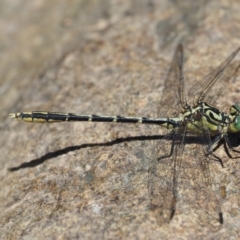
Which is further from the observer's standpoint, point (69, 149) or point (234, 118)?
point (69, 149)

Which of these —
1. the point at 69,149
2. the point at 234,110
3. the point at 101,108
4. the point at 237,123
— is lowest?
the point at 69,149

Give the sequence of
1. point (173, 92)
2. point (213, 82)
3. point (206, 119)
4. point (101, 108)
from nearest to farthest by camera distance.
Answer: point (206, 119), point (213, 82), point (173, 92), point (101, 108)

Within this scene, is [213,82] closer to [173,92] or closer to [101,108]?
[173,92]

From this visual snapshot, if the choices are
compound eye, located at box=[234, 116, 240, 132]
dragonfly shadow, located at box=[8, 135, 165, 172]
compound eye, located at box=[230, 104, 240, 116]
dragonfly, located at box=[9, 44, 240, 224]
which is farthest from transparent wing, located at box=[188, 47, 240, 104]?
dragonfly shadow, located at box=[8, 135, 165, 172]

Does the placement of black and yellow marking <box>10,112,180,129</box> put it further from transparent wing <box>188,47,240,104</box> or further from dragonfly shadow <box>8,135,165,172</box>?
transparent wing <box>188,47,240,104</box>

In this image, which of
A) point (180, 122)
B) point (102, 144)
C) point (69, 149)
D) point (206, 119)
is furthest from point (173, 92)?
point (69, 149)

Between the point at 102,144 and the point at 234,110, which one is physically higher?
the point at 234,110

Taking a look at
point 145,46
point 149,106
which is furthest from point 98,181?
point 145,46
